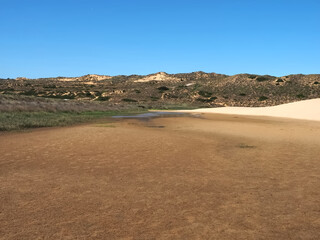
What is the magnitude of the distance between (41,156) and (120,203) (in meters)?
4.96

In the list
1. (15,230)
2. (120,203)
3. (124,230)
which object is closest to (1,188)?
(15,230)

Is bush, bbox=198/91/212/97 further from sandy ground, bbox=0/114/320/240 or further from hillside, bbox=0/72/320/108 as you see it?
sandy ground, bbox=0/114/320/240

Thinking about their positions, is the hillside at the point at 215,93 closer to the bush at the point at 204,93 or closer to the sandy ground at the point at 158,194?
the bush at the point at 204,93

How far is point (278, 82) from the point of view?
88.1 meters

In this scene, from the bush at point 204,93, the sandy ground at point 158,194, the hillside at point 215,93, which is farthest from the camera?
the bush at point 204,93

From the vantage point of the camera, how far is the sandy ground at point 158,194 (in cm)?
404

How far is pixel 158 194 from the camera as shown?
5.47m

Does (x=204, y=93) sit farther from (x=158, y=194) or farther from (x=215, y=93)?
(x=158, y=194)

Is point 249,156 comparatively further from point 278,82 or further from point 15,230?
point 278,82

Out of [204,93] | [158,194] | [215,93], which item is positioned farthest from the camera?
[215,93]

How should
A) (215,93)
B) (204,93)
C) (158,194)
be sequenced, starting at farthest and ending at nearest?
(215,93) → (204,93) → (158,194)

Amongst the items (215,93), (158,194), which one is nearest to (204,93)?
(215,93)

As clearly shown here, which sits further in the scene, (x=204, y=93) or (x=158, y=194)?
(x=204, y=93)

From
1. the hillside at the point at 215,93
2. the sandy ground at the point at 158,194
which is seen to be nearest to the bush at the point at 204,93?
the hillside at the point at 215,93
